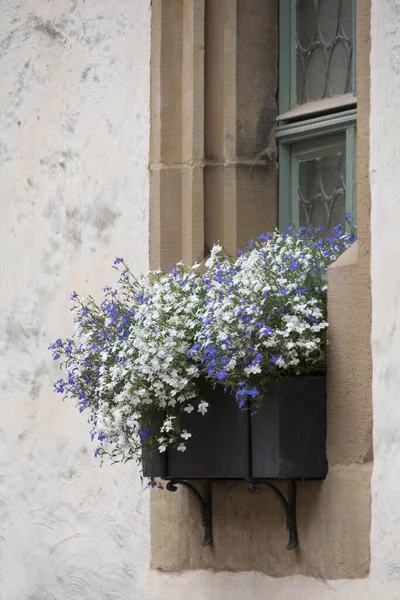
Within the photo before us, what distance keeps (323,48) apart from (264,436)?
4.92 feet

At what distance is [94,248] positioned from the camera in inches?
230

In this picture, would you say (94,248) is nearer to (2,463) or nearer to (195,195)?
(195,195)

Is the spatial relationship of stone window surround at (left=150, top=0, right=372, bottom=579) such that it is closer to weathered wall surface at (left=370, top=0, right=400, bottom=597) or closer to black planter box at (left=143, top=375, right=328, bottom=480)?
black planter box at (left=143, top=375, right=328, bottom=480)

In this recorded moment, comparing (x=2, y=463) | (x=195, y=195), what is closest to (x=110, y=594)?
(x=2, y=463)

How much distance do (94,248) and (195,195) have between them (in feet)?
2.22

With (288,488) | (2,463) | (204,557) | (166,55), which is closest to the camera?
(288,488)

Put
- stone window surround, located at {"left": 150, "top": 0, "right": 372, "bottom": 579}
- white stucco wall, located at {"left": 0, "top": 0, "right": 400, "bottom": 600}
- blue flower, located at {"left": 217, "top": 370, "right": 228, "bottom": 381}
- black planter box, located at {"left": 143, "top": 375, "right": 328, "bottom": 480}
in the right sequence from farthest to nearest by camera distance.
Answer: white stucco wall, located at {"left": 0, "top": 0, "right": 400, "bottom": 600}
stone window surround, located at {"left": 150, "top": 0, "right": 372, "bottom": 579}
black planter box, located at {"left": 143, "top": 375, "right": 328, "bottom": 480}
blue flower, located at {"left": 217, "top": 370, "right": 228, "bottom": 381}

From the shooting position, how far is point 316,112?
5.16 m

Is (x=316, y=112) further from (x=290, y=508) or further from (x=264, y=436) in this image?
(x=290, y=508)

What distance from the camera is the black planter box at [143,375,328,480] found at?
14.9ft

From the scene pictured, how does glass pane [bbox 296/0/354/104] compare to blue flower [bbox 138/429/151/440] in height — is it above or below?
above

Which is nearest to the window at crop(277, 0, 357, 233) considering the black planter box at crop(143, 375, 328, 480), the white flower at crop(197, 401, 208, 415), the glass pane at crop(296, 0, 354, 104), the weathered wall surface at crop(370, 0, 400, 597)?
the glass pane at crop(296, 0, 354, 104)

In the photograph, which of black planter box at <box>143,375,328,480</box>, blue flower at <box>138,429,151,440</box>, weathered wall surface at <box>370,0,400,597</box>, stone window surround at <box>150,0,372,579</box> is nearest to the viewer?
weathered wall surface at <box>370,0,400,597</box>

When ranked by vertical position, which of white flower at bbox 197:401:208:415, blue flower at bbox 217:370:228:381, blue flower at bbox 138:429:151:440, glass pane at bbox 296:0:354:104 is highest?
glass pane at bbox 296:0:354:104
